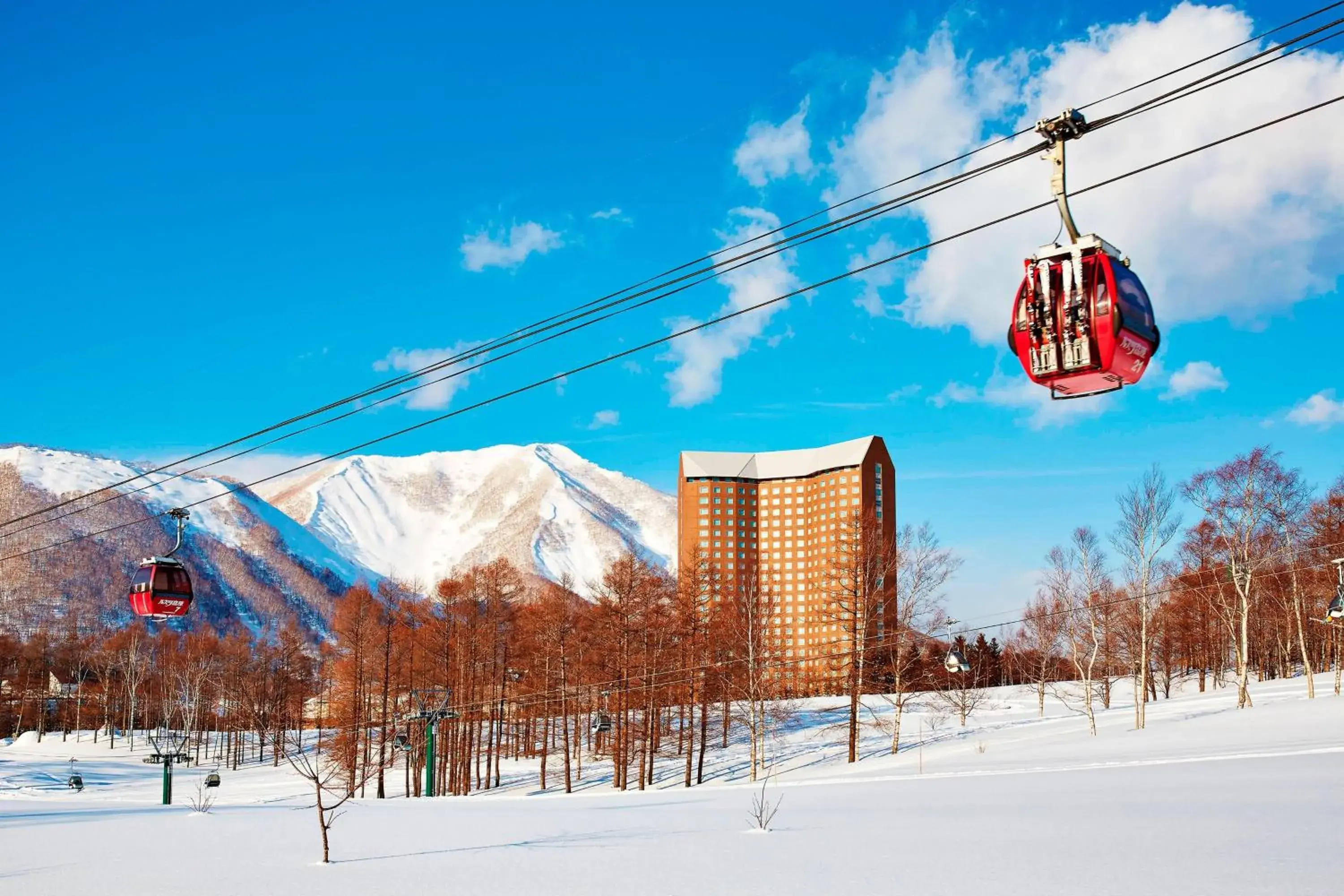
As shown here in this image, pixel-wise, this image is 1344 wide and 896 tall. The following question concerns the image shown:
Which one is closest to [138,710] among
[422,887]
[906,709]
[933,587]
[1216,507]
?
[906,709]

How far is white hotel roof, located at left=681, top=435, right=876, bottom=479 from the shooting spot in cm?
13675

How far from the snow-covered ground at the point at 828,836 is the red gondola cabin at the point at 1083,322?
5.23 metres

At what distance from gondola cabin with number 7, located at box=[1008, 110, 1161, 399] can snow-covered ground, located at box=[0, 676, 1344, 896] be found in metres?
5.23

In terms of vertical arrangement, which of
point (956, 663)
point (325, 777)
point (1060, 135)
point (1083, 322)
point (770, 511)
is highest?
point (770, 511)

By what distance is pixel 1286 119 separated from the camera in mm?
8773

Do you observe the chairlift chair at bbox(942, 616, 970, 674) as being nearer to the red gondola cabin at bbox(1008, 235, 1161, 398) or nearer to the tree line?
the tree line

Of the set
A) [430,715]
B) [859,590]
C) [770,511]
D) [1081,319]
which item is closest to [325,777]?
[430,715]

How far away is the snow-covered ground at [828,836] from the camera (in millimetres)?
12000

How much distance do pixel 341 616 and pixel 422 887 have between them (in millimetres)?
45116

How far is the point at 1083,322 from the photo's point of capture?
9.69 meters

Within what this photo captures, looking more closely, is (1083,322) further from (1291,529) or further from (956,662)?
(1291,529)

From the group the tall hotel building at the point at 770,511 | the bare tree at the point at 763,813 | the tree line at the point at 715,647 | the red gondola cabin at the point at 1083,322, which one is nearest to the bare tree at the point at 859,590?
the tree line at the point at 715,647

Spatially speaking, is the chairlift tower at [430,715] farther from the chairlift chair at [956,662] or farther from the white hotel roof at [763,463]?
the white hotel roof at [763,463]

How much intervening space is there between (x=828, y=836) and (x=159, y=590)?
1724 centimetres
